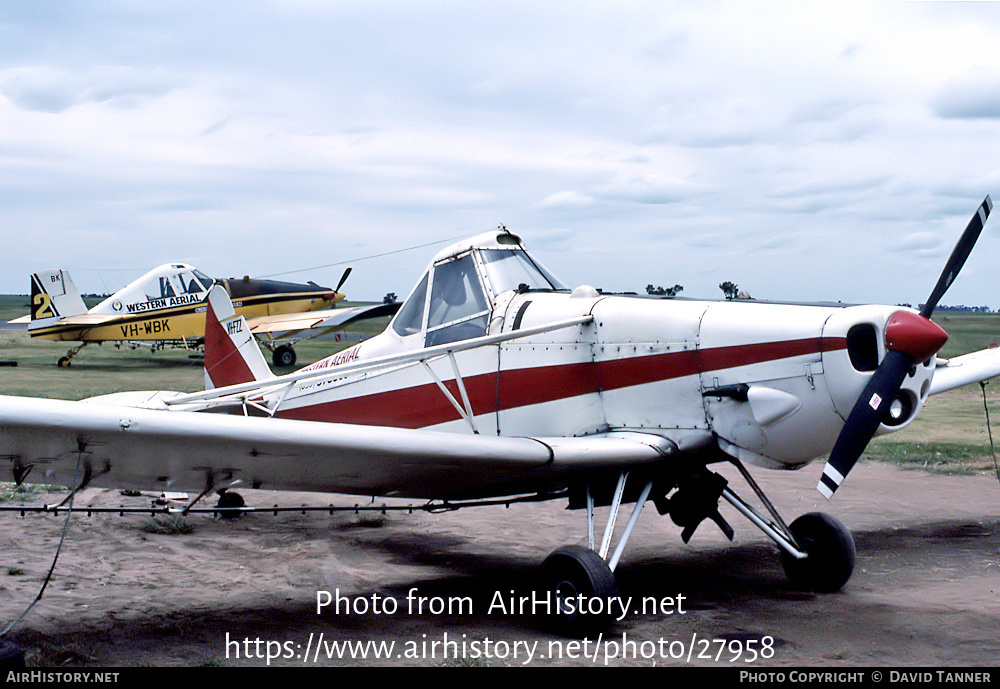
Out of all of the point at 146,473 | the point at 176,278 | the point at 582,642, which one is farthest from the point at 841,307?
the point at 176,278

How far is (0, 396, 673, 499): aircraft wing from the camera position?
4570mm

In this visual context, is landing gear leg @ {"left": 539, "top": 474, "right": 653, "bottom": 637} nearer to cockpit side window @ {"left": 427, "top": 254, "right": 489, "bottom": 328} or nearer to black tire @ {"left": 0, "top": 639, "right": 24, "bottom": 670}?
cockpit side window @ {"left": 427, "top": 254, "right": 489, "bottom": 328}

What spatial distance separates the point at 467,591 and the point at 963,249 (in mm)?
4316

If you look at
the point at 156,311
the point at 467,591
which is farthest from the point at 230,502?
the point at 156,311

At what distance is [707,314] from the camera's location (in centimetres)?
618

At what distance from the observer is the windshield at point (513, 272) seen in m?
7.28

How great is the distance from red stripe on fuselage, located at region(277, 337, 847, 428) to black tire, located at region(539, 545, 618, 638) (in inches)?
50.8

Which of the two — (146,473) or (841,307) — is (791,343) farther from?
(146,473)

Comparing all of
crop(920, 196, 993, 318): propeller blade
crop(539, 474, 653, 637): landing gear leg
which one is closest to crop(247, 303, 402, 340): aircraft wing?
crop(539, 474, 653, 637): landing gear leg

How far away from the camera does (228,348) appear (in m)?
10.4

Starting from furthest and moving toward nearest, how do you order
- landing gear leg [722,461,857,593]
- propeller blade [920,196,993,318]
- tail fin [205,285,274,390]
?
tail fin [205,285,274,390] → landing gear leg [722,461,857,593] → propeller blade [920,196,993,318]

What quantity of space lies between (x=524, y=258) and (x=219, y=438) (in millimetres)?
3431

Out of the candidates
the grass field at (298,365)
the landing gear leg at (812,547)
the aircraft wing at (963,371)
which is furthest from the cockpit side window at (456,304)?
the grass field at (298,365)

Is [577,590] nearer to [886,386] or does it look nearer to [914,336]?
[886,386]
